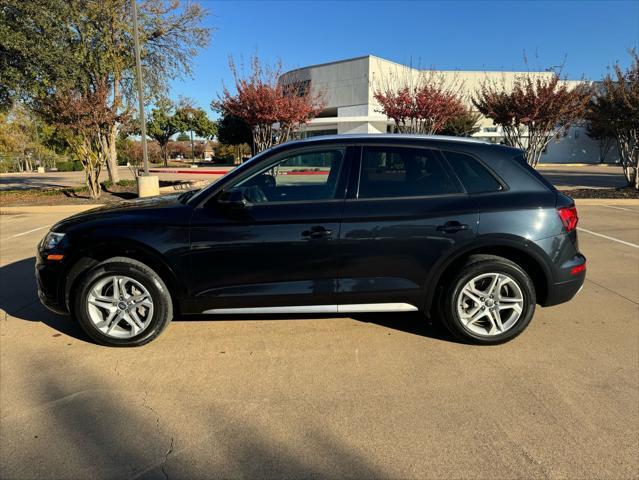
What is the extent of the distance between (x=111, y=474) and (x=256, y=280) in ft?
5.54

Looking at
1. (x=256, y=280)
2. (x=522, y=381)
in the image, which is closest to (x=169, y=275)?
(x=256, y=280)

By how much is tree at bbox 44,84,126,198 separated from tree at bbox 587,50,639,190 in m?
16.4

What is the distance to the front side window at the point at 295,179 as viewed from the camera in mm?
3652

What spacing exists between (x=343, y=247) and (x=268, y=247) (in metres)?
0.61

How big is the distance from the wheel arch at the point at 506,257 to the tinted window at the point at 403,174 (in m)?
0.52

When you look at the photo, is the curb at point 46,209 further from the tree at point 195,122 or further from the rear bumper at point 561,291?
the tree at point 195,122

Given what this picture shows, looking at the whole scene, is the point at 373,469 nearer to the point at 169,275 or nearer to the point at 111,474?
the point at 111,474

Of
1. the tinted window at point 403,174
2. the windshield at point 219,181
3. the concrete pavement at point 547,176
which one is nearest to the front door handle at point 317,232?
the tinted window at point 403,174

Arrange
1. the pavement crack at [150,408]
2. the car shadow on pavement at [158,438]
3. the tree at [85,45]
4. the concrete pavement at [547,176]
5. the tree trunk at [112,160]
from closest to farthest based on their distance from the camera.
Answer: the car shadow on pavement at [158,438] → the pavement crack at [150,408] → the tree at [85,45] → the tree trunk at [112,160] → the concrete pavement at [547,176]

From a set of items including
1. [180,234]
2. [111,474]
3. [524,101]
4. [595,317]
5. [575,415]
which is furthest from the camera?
[524,101]

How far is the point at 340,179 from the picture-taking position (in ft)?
11.9

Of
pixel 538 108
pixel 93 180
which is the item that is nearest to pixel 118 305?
pixel 93 180

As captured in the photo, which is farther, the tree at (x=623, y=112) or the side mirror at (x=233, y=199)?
the tree at (x=623, y=112)

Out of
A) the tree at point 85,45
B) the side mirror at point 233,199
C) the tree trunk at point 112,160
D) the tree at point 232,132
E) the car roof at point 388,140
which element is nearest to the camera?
the side mirror at point 233,199
